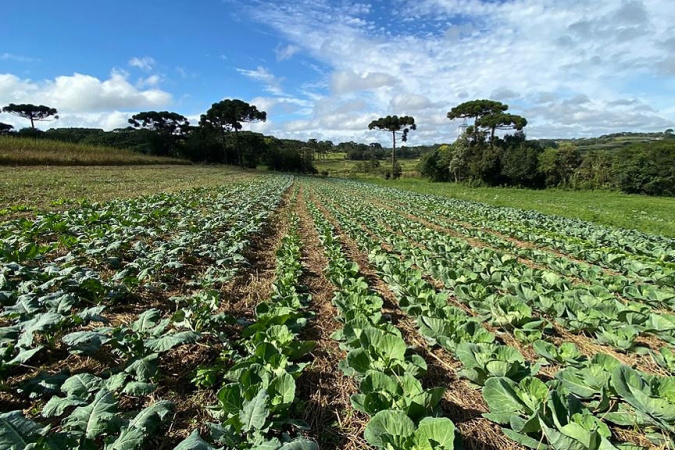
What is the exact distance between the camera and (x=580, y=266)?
6.48 meters

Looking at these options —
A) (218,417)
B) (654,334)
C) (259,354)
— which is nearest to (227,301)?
(259,354)

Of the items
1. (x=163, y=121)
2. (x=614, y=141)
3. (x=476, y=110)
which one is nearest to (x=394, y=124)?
(x=476, y=110)

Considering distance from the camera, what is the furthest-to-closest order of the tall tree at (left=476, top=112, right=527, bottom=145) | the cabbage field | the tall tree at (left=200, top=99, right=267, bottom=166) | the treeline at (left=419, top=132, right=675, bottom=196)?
the tall tree at (left=200, top=99, right=267, bottom=166) → the tall tree at (left=476, top=112, right=527, bottom=145) → the treeline at (left=419, top=132, right=675, bottom=196) → the cabbage field

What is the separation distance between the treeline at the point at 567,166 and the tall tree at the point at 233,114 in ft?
128

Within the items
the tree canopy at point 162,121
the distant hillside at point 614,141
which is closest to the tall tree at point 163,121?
the tree canopy at point 162,121

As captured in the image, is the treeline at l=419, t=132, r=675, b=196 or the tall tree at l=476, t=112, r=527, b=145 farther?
the tall tree at l=476, t=112, r=527, b=145

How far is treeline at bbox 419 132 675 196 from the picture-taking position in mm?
34625

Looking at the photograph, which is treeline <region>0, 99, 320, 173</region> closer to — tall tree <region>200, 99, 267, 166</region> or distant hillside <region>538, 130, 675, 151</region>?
tall tree <region>200, 99, 267, 166</region>

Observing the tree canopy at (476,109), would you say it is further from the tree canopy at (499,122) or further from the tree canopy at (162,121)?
the tree canopy at (162,121)

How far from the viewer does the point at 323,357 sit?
3488mm

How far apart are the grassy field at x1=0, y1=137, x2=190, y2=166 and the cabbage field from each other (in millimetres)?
28364

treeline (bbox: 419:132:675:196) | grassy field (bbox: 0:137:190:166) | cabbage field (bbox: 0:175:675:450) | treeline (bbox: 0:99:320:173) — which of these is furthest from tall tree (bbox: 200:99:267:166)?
cabbage field (bbox: 0:175:675:450)

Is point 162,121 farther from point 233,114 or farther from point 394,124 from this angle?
point 394,124

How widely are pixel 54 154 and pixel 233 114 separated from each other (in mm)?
37617
